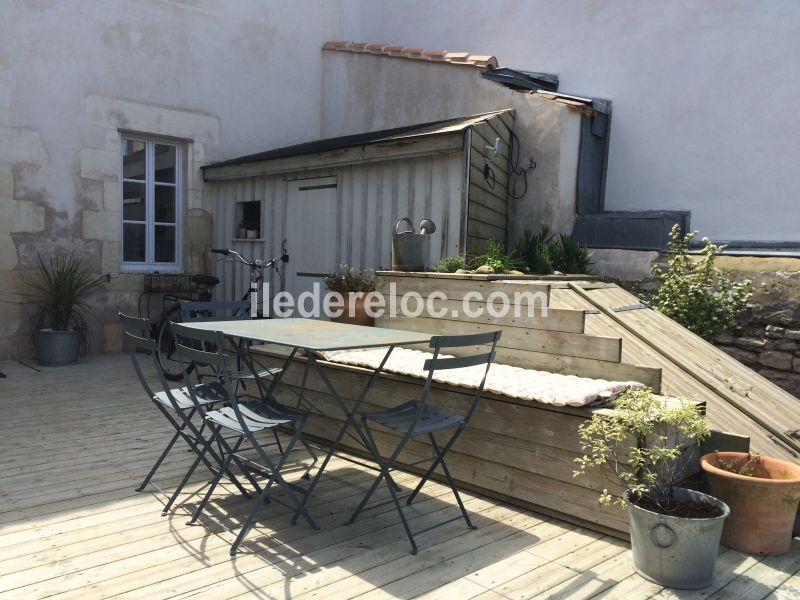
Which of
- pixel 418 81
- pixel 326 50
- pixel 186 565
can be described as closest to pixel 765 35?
pixel 418 81

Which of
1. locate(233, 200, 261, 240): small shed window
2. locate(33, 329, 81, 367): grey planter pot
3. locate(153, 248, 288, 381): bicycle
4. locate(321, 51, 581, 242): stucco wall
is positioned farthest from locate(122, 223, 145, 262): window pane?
locate(321, 51, 581, 242): stucco wall

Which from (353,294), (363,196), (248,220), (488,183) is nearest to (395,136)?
(363,196)

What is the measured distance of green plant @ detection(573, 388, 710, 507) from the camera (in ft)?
8.58

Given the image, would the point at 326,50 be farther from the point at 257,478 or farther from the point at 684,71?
the point at 257,478

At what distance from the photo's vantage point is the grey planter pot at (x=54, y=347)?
23.2 ft

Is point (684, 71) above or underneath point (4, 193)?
above

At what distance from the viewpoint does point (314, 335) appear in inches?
132

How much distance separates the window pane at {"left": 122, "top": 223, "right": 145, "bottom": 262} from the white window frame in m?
→ 0.03

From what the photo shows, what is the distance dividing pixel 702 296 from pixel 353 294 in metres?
2.76

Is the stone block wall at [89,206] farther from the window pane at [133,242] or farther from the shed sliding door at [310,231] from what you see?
the shed sliding door at [310,231]

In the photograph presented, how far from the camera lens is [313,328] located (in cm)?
374

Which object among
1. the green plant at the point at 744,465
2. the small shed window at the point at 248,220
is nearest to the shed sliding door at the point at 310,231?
the small shed window at the point at 248,220

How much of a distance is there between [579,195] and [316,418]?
4017 mm

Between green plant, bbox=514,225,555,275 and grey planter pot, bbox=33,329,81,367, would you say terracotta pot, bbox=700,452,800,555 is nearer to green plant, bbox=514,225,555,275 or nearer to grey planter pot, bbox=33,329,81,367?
green plant, bbox=514,225,555,275
